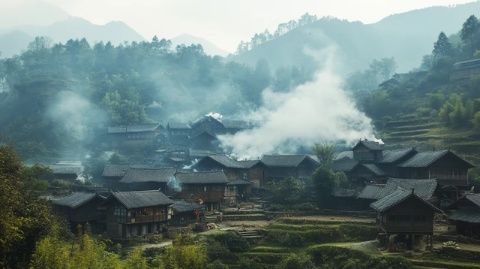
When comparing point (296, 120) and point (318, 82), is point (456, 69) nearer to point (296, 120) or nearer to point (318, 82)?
point (296, 120)

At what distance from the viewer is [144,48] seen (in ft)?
428

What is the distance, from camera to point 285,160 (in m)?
65.9

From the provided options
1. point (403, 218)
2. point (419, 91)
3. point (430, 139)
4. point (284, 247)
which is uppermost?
point (419, 91)

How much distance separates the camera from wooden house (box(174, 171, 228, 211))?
55500 millimetres

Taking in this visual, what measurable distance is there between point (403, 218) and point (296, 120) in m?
48.6

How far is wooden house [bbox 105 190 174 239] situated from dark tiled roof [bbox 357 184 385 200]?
1916 centimetres

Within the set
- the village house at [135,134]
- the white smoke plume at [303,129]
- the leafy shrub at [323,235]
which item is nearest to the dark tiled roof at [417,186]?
the leafy shrub at [323,235]

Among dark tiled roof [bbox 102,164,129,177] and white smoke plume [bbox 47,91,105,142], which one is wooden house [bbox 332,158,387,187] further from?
white smoke plume [bbox 47,91,105,142]

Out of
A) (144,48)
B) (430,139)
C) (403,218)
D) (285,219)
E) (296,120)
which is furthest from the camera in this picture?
(144,48)

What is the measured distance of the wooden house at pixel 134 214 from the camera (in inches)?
1769

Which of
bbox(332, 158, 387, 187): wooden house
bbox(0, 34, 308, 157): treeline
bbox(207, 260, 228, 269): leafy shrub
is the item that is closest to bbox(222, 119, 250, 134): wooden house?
bbox(0, 34, 308, 157): treeline

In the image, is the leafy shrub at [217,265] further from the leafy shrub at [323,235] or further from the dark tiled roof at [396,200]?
the dark tiled roof at [396,200]

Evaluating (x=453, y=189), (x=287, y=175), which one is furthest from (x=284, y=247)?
(x=287, y=175)

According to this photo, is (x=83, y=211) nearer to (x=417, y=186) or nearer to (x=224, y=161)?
(x=224, y=161)
